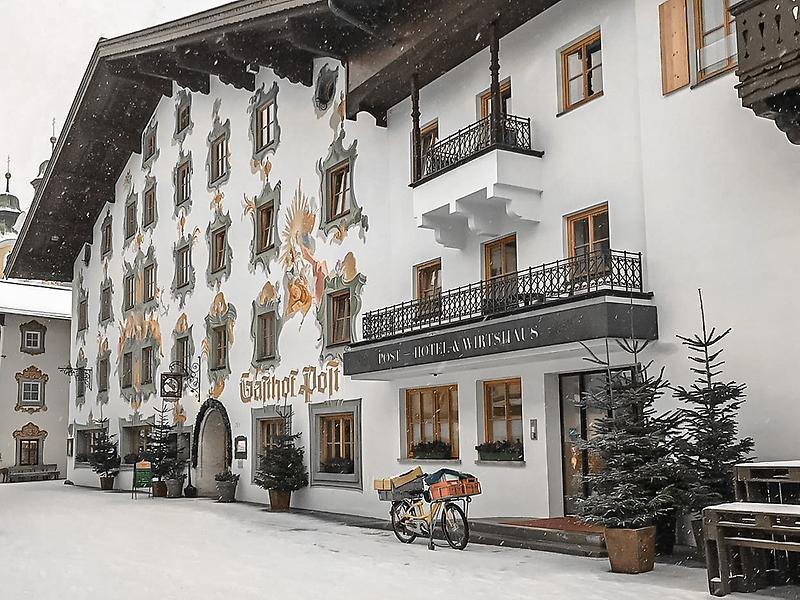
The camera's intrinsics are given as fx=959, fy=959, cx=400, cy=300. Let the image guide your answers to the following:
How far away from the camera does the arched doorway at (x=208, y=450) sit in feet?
83.8

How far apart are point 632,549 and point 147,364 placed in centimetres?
2184

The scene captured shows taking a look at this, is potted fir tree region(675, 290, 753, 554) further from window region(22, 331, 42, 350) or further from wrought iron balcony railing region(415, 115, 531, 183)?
window region(22, 331, 42, 350)

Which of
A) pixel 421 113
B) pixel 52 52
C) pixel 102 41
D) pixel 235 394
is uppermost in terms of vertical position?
pixel 52 52

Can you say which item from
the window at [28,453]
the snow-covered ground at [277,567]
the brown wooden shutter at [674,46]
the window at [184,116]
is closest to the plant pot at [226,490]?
the snow-covered ground at [277,567]

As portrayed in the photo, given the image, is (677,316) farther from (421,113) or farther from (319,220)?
(319,220)

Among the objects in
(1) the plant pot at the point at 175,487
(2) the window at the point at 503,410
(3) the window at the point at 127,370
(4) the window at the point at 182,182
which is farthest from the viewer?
(3) the window at the point at 127,370

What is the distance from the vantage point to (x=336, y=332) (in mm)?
20375

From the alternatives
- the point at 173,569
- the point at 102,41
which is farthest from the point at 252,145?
the point at 173,569

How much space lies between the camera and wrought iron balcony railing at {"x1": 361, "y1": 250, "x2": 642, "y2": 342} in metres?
12.9

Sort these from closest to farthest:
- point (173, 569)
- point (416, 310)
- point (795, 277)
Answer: point (795, 277), point (173, 569), point (416, 310)

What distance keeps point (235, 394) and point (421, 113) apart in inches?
372

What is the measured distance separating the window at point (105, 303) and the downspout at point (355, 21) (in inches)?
738

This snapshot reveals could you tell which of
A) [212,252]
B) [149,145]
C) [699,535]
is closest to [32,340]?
[149,145]

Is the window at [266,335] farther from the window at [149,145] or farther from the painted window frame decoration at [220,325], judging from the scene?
the window at [149,145]
